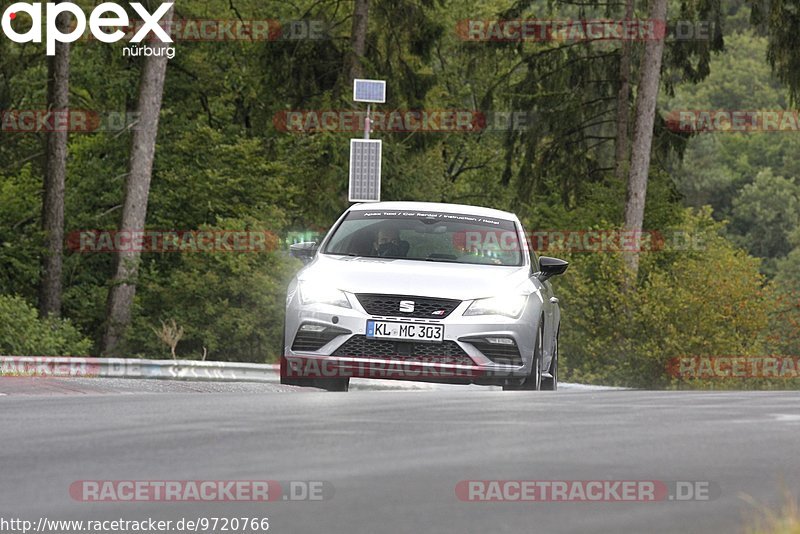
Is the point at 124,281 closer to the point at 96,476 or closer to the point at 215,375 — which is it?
the point at 215,375

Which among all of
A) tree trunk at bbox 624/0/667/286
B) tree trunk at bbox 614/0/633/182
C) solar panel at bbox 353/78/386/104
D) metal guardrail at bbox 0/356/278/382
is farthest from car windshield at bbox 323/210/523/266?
tree trunk at bbox 614/0/633/182

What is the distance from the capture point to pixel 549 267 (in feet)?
49.4

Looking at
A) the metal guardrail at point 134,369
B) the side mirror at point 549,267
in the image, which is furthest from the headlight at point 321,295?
the metal guardrail at point 134,369

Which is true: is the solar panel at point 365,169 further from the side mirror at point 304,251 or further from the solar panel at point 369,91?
the side mirror at point 304,251

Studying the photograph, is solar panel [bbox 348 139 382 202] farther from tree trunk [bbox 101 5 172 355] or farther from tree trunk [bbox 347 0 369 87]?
tree trunk [bbox 347 0 369 87]

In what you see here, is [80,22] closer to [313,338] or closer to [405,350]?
[313,338]

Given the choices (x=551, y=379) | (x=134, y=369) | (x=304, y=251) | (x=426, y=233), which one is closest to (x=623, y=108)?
(x=134, y=369)

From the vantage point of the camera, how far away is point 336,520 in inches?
257

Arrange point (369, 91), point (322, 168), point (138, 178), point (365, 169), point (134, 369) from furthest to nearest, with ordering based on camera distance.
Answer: point (322, 168) < point (138, 178) < point (365, 169) < point (369, 91) < point (134, 369)

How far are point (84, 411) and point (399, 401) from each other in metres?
2.26

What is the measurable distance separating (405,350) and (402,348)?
0.10 feet

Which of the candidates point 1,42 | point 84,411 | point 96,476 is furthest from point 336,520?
point 1,42

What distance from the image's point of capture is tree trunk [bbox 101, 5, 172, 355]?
115ft

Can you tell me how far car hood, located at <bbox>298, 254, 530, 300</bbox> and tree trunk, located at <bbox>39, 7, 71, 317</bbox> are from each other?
940 inches
